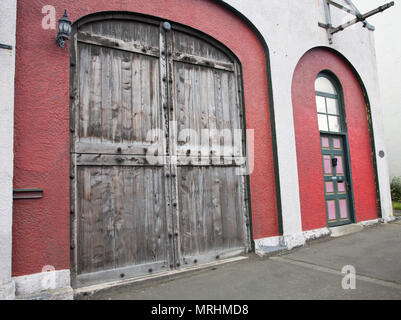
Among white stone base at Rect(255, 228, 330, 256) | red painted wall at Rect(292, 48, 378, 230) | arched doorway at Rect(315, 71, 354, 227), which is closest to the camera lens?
white stone base at Rect(255, 228, 330, 256)

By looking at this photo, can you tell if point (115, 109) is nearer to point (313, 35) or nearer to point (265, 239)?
point (265, 239)

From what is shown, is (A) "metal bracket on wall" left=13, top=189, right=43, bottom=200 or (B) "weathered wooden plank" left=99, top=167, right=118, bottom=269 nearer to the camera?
(A) "metal bracket on wall" left=13, top=189, right=43, bottom=200

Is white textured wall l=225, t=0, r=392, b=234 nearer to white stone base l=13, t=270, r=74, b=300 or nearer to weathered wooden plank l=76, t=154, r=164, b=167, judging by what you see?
weathered wooden plank l=76, t=154, r=164, b=167

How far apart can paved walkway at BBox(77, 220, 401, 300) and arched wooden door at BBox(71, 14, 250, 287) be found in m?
0.28

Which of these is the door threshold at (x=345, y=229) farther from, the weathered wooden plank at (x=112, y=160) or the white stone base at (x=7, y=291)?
the white stone base at (x=7, y=291)

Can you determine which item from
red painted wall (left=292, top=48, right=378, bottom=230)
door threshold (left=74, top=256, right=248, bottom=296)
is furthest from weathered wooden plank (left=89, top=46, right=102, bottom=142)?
red painted wall (left=292, top=48, right=378, bottom=230)

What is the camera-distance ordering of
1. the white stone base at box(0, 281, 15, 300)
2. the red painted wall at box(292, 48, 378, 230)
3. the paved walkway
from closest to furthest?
the white stone base at box(0, 281, 15, 300), the paved walkway, the red painted wall at box(292, 48, 378, 230)

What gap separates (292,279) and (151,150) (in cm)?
231

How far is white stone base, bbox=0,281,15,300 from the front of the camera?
2564 millimetres

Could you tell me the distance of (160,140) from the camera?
12.6ft

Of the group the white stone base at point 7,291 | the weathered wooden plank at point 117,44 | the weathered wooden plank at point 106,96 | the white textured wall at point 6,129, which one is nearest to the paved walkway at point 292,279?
the white stone base at point 7,291

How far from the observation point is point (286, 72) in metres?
5.12


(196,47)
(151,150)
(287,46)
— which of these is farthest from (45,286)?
(287,46)

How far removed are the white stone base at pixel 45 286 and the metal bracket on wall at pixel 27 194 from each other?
0.75 m
